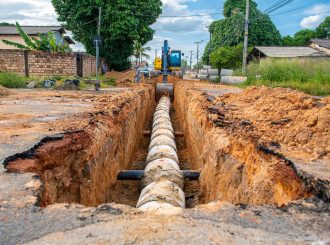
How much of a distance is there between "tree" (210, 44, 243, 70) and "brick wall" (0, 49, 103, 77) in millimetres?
14868

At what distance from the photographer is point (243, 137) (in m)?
4.17

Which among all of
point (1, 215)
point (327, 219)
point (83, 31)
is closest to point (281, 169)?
point (327, 219)

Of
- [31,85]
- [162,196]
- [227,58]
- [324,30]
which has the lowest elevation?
[162,196]

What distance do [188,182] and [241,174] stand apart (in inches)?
100.0

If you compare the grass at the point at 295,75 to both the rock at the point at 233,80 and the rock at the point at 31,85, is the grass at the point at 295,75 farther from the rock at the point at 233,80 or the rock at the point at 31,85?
the rock at the point at 31,85

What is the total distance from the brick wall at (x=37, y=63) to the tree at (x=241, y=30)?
23.6 metres

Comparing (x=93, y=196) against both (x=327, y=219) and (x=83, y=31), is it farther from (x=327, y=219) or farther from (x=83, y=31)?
(x=83, y=31)

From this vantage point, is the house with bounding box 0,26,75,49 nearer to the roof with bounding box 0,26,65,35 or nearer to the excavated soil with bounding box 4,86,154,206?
the roof with bounding box 0,26,65,35

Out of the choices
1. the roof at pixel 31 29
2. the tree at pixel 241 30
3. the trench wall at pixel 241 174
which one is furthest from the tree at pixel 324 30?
the trench wall at pixel 241 174

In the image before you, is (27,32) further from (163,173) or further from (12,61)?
(163,173)

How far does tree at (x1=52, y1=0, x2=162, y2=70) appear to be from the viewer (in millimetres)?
27062

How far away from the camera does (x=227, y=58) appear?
31.5m

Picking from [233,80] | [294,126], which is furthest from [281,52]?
[294,126]

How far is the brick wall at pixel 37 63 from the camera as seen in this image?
1944 cm
